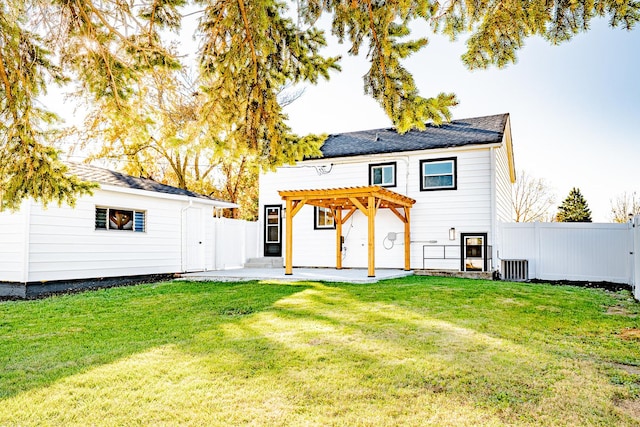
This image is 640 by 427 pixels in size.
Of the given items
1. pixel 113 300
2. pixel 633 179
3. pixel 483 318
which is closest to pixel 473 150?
pixel 483 318

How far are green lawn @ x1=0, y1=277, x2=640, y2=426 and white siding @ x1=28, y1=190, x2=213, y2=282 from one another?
98.9 inches

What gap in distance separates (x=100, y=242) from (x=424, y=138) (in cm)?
977

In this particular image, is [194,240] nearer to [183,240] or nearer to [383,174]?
[183,240]

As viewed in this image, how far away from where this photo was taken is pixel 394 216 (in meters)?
13.9

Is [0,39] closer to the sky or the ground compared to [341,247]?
closer to the sky

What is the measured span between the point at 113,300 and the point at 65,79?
4.35 m

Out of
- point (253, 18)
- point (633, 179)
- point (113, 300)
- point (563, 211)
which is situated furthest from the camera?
point (563, 211)

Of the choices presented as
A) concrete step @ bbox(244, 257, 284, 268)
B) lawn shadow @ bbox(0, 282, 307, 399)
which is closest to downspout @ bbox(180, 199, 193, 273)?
concrete step @ bbox(244, 257, 284, 268)

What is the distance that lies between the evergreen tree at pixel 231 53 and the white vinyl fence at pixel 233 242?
8899 mm

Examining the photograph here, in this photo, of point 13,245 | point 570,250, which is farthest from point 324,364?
point 570,250

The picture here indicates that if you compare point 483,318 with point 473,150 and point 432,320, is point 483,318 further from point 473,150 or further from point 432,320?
point 473,150

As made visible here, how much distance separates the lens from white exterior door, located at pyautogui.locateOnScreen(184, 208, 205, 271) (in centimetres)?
1323

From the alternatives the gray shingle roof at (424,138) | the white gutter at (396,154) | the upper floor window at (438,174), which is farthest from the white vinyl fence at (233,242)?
the upper floor window at (438,174)

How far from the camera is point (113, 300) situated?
812 cm
